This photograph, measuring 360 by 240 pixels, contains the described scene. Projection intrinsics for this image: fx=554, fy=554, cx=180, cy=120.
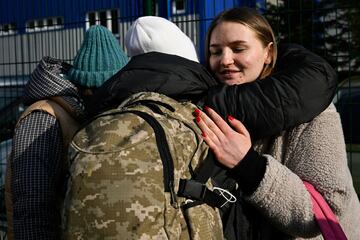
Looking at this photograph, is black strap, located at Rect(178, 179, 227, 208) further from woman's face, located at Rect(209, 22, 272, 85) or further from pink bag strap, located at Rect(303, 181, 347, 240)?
woman's face, located at Rect(209, 22, 272, 85)

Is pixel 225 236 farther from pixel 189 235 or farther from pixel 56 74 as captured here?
pixel 56 74

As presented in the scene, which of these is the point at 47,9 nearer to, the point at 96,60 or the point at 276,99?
the point at 96,60

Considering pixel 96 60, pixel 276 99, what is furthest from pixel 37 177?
pixel 276 99

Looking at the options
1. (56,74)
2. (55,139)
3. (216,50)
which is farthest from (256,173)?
(56,74)

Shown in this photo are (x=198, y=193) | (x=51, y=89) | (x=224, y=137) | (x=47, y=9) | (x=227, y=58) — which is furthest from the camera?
(x=47, y=9)

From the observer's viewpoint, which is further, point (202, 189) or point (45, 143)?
point (45, 143)

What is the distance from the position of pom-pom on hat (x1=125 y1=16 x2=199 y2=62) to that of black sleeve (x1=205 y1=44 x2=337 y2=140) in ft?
0.91

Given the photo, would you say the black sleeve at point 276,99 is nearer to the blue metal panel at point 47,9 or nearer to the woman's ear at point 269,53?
the woman's ear at point 269,53

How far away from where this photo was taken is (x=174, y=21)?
189 inches

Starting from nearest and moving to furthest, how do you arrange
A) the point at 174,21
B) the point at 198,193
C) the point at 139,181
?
the point at 139,181 → the point at 198,193 → the point at 174,21

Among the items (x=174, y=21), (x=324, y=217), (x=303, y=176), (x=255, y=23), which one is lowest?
(x=324, y=217)

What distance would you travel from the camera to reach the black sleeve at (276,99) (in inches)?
64.0

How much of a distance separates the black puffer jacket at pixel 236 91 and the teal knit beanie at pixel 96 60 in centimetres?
35

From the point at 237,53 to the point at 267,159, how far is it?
372 millimetres
